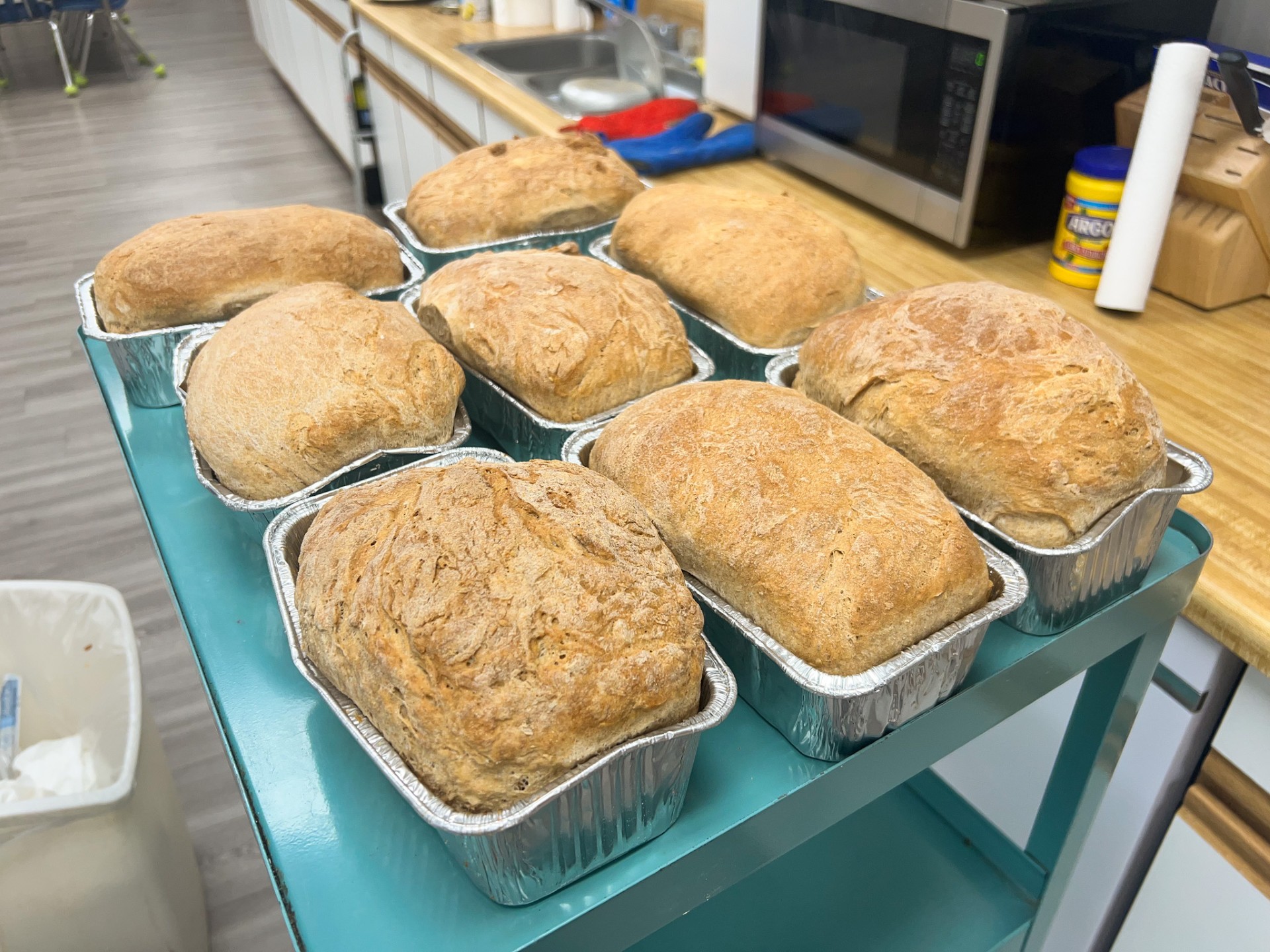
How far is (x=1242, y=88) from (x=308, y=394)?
1.16m

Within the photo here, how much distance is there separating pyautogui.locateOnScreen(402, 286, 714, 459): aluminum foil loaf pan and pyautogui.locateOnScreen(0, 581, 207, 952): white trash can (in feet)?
2.00

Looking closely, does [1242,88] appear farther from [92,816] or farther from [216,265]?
[92,816]

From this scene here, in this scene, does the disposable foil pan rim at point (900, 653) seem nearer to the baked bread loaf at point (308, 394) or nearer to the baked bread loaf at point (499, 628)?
the baked bread loaf at point (499, 628)

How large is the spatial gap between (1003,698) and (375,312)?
2.17ft

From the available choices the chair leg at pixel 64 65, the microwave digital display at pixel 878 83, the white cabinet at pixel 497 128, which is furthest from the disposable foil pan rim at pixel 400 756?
the chair leg at pixel 64 65

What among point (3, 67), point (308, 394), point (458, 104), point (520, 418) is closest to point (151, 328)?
point (308, 394)

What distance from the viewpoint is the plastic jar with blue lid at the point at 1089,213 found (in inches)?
50.0

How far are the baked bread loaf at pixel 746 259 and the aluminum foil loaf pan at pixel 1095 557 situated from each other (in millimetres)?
332

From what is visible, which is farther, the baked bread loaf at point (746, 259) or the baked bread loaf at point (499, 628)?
the baked bread loaf at point (746, 259)

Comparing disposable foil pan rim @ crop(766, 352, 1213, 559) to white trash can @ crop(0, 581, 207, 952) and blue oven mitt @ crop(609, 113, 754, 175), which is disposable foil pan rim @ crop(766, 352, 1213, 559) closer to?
white trash can @ crop(0, 581, 207, 952)

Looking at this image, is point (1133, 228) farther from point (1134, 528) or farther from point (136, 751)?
point (136, 751)

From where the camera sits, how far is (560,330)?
0.87 meters

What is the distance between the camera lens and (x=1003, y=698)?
73 cm

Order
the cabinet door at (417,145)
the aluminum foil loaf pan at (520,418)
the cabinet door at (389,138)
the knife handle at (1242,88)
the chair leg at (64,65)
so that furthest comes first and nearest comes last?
the chair leg at (64,65) → the cabinet door at (389,138) → the cabinet door at (417,145) → the knife handle at (1242,88) → the aluminum foil loaf pan at (520,418)
